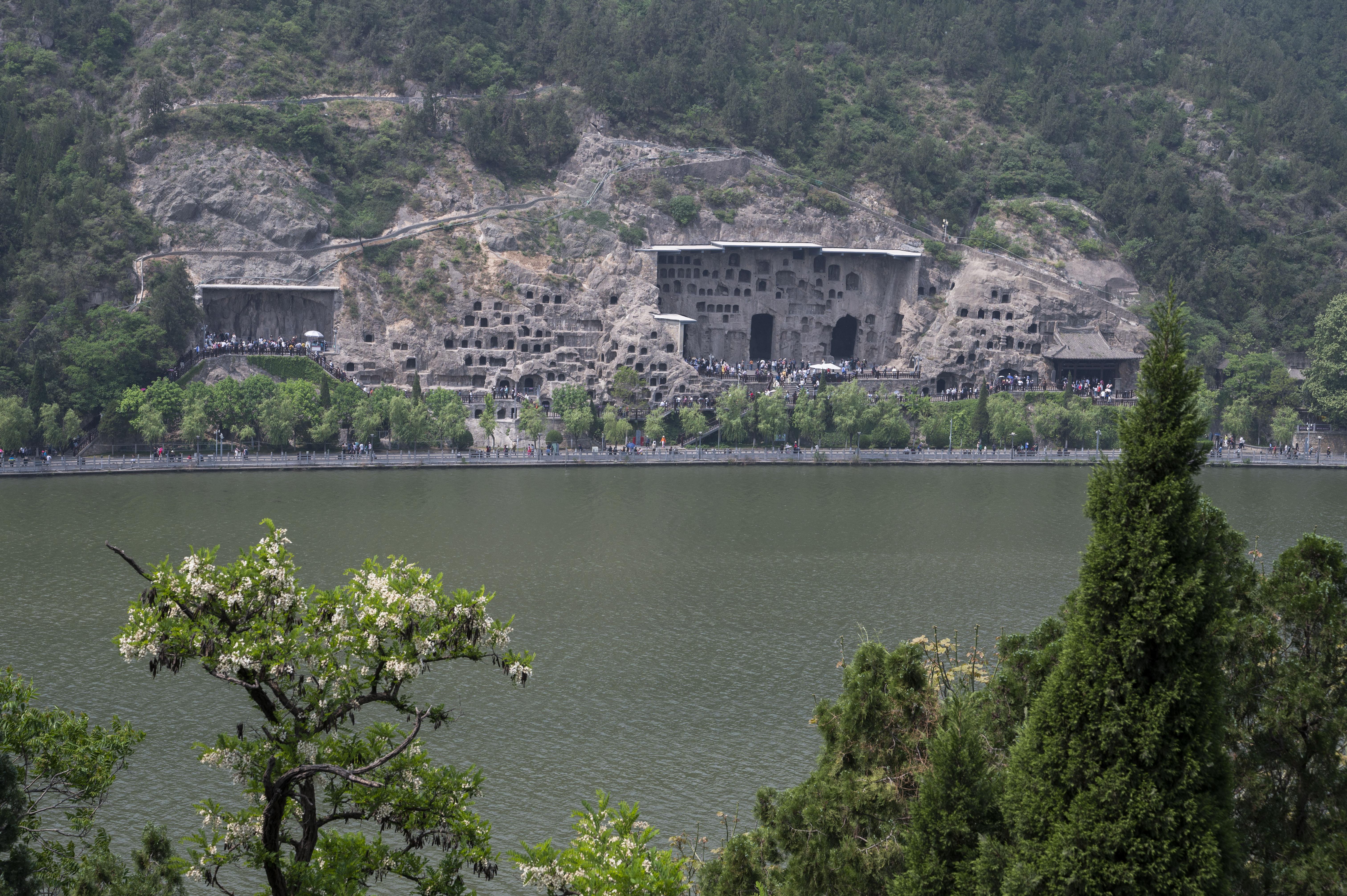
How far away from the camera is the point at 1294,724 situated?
42.9ft

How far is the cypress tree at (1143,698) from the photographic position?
1056 cm

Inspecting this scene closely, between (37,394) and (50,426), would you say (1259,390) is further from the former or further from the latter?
(37,394)

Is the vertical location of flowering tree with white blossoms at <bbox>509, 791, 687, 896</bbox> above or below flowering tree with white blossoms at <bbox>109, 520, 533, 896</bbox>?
below

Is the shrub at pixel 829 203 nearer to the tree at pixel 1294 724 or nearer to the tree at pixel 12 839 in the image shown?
the tree at pixel 1294 724

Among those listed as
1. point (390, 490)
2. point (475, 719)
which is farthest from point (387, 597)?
point (390, 490)

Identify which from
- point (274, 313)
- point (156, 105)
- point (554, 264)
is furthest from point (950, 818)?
point (156, 105)

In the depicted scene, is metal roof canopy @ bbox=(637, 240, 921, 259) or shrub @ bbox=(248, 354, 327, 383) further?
Result: metal roof canopy @ bbox=(637, 240, 921, 259)

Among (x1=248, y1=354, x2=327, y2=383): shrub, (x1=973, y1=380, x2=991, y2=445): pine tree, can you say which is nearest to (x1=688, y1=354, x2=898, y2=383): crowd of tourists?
(x1=973, y1=380, x2=991, y2=445): pine tree

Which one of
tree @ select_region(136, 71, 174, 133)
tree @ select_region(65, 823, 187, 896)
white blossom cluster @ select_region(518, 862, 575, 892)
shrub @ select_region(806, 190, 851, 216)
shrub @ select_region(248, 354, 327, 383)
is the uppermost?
tree @ select_region(136, 71, 174, 133)

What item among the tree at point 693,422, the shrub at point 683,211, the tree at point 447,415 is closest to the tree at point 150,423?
the tree at point 447,415

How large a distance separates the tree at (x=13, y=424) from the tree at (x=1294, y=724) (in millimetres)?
65751

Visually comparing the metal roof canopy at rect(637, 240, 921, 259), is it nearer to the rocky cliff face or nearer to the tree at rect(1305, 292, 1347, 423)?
the rocky cliff face

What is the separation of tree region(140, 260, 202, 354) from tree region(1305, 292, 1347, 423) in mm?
72981

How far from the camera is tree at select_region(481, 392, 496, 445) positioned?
255 feet
